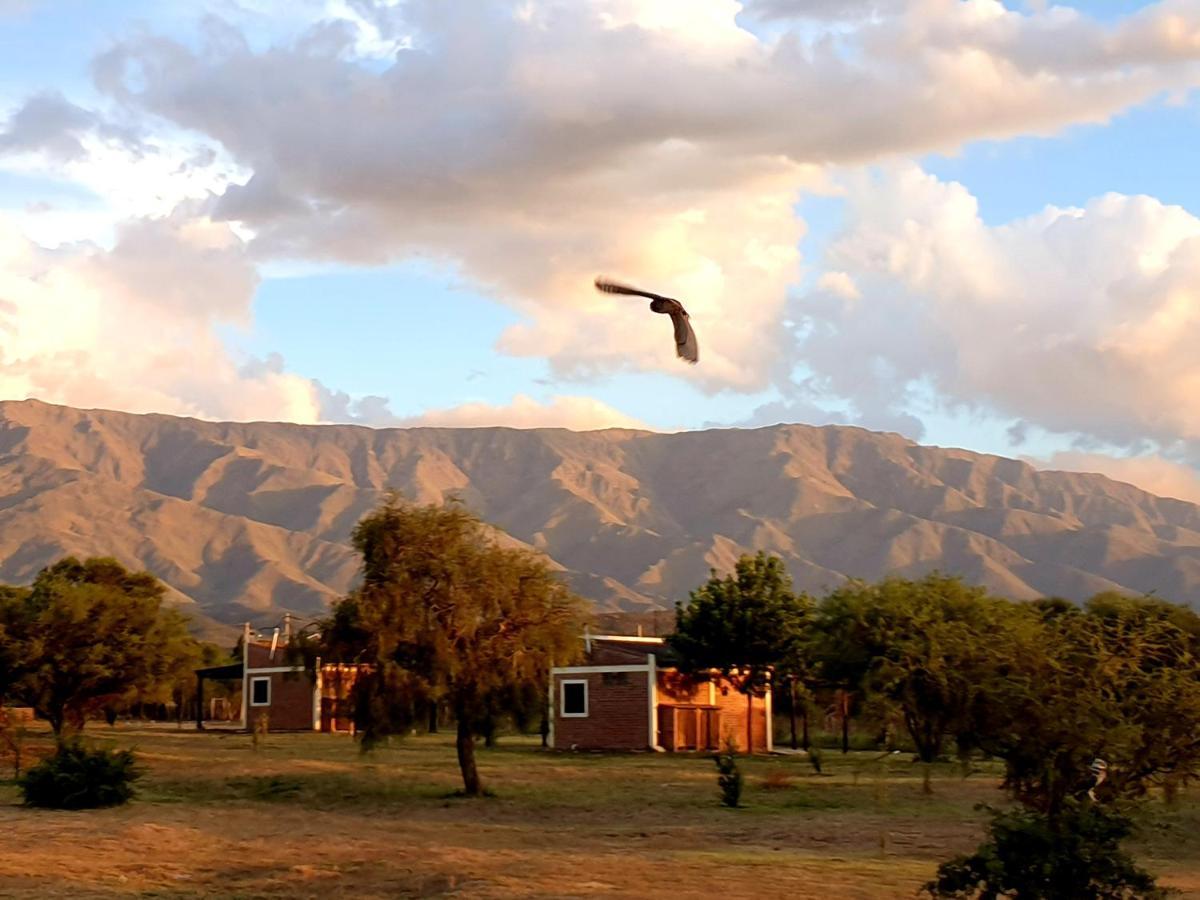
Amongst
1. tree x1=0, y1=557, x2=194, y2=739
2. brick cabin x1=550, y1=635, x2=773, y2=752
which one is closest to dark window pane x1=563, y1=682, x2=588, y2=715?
brick cabin x1=550, y1=635, x2=773, y2=752

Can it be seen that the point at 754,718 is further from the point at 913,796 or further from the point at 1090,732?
the point at 1090,732

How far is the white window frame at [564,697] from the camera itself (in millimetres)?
54500

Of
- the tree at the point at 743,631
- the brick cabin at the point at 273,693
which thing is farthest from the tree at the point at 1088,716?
the brick cabin at the point at 273,693

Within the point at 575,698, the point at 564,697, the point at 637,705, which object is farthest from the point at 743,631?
the point at 564,697

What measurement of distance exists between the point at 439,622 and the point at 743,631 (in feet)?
71.5

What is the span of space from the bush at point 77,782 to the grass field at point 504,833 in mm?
711

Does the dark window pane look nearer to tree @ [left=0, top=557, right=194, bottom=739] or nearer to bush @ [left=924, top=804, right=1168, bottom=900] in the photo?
tree @ [left=0, top=557, right=194, bottom=739]

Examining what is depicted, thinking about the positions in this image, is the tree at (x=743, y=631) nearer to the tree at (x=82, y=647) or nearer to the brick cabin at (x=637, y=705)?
the brick cabin at (x=637, y=705)

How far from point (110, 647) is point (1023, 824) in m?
37.3

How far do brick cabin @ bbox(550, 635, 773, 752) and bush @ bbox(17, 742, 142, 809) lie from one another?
22956 millimetres

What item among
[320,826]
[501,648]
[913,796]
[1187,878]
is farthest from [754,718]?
[1187,878]

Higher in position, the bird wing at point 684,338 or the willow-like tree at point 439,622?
the bird wing at point 684,338

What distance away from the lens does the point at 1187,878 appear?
2216cm

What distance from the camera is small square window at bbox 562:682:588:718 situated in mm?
54594
